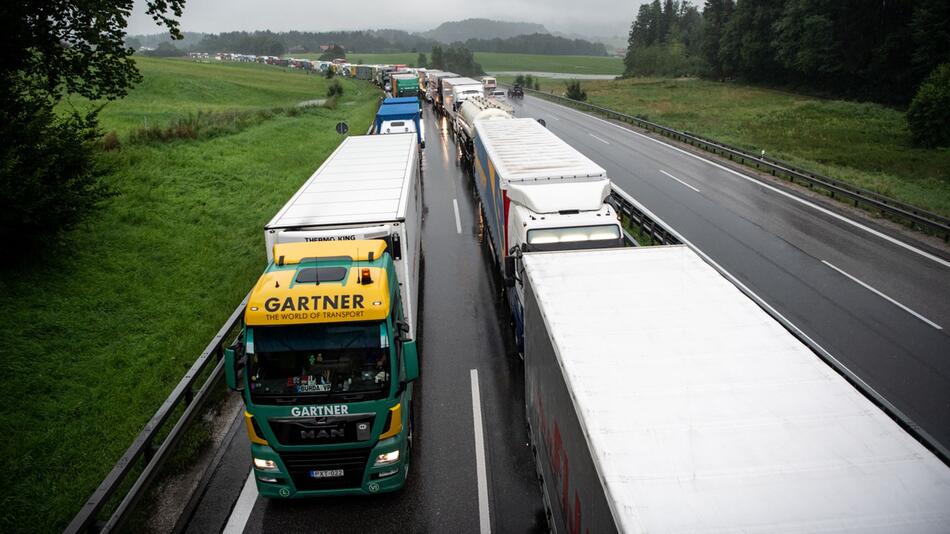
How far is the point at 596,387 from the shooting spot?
501 centimetres

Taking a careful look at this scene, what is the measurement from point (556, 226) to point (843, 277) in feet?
31.9

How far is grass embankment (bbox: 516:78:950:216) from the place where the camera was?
2741cm

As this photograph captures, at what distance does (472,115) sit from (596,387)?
84.8ft

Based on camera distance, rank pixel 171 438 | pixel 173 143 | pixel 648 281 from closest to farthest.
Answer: pixel 648 281, pixel 171 438, pixel 173 143

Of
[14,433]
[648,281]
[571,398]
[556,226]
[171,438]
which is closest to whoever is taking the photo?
[571,398]

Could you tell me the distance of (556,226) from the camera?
10898 mm

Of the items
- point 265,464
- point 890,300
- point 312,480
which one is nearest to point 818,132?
point 890,300

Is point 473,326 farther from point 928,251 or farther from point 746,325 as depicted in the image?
point 928,251

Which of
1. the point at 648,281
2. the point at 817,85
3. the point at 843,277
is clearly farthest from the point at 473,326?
the point at 817,85

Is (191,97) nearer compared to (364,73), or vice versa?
(191,97)

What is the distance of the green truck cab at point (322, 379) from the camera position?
22.8 feet

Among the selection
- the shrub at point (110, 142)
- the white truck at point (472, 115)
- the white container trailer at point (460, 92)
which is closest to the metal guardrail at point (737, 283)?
the white truck at point (472, 115)

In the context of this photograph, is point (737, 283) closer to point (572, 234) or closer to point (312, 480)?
point (572, 234)

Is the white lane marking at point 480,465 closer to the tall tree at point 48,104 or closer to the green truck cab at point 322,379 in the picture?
the green truck cab at point 322,379
